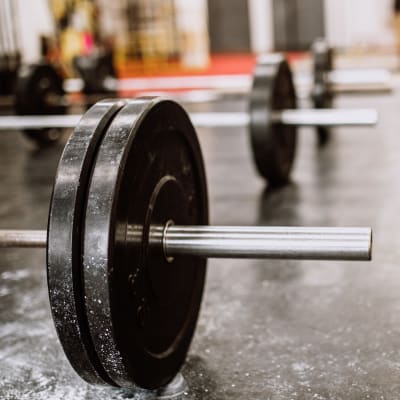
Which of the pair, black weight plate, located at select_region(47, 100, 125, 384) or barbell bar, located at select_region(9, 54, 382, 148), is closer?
black weight plate, located at select_region(47, 100, 125, 384)

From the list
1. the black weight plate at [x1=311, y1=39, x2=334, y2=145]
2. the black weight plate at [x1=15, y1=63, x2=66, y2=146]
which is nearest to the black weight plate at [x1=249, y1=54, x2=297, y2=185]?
the black weight plate at [x1=311, y1=39, x2=334, y2=145]

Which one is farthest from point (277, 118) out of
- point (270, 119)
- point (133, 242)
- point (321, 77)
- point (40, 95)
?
point (40, 95)

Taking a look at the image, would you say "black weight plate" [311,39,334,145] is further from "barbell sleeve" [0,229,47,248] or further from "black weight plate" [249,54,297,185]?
"barbell sleeve" [0,229,47,248]

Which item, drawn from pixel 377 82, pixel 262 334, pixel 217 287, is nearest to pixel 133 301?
pixel 262 334

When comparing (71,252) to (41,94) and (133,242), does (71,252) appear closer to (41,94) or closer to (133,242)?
(133,242)

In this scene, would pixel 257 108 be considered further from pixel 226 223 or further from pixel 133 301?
pixel 133 301

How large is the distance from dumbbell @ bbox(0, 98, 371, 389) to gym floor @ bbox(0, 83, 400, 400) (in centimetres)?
15

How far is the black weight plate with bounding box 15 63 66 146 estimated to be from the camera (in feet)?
11.7

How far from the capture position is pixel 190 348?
1342 millimetres

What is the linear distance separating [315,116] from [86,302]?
1481 mm

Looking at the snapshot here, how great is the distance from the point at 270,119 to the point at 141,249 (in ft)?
4.16

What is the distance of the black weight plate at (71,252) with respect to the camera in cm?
94

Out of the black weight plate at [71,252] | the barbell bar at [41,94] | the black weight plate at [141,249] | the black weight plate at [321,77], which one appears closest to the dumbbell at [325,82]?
the black weight plate at [321,77]

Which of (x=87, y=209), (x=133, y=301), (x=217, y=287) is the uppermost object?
(x=87, y=209)
